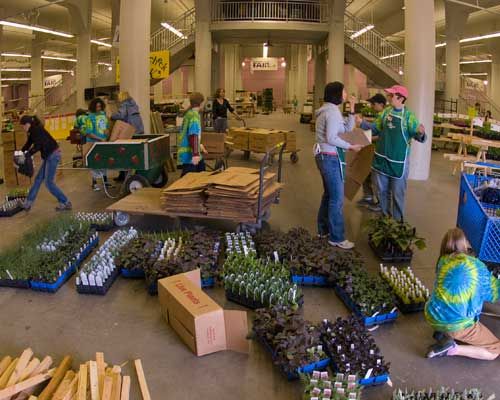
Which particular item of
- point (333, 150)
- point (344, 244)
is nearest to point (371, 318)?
point (344, 244)

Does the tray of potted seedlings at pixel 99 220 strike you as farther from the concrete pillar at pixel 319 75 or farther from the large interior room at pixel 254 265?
the concrete pillar at pixel 319 75

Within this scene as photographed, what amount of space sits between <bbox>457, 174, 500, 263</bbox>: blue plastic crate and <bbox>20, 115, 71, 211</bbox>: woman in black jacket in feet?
20.1

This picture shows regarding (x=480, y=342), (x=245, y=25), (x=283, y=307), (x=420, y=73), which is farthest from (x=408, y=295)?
(x=245, y=25)

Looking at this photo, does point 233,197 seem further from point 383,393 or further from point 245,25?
point 245,25

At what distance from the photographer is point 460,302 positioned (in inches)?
153

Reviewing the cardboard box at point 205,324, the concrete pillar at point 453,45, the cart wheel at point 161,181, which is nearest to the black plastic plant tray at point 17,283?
the cardboard box at point 205,324

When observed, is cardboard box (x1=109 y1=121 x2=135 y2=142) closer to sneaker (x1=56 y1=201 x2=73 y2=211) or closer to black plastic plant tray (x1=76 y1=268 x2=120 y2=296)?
sneaker (x1=56 y1=201 x2=73 y2=211)

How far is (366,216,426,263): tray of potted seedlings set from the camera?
604 centimetres

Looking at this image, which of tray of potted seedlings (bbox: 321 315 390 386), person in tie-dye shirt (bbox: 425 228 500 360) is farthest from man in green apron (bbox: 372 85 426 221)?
tray of potted seedlings (bbox: 321 315 390 386)

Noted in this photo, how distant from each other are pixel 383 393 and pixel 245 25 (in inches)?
776

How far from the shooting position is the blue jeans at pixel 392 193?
6.98m

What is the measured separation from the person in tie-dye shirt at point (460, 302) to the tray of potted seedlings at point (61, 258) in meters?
3.76

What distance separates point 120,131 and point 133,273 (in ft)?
13.7

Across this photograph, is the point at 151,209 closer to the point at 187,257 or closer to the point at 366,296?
the point at 187,257
